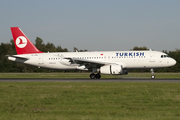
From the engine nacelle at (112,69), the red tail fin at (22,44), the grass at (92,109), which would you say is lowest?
the grass at (92,109)

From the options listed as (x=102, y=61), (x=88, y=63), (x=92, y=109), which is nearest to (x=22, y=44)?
(x=88, y=63)

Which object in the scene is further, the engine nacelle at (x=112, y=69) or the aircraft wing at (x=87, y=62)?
the aircraft wing at (x=87, y=62)

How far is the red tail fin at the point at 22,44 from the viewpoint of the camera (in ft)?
149

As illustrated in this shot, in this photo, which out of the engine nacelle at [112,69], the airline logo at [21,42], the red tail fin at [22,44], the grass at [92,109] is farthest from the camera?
the airline logo at [21,42]

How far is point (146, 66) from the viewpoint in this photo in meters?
41.3

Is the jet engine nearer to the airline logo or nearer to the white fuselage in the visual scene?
the white fuselage

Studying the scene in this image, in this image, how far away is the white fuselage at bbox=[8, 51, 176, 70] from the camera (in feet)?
135

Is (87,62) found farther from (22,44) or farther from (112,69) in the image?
(22,44)

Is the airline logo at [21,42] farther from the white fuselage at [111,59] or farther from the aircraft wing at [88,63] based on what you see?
the aircraft wing at [88,63]

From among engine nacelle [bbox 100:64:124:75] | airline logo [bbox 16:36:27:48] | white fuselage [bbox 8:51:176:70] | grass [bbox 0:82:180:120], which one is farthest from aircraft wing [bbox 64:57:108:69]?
grass [bbox 0:82:180:120]

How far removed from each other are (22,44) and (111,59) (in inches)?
544

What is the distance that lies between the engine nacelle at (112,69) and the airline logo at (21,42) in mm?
13014

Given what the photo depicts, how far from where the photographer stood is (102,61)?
4238 cm

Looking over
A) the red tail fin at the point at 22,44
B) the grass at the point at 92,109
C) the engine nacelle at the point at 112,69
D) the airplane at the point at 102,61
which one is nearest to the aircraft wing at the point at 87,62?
the airplane at the point at 102,61
